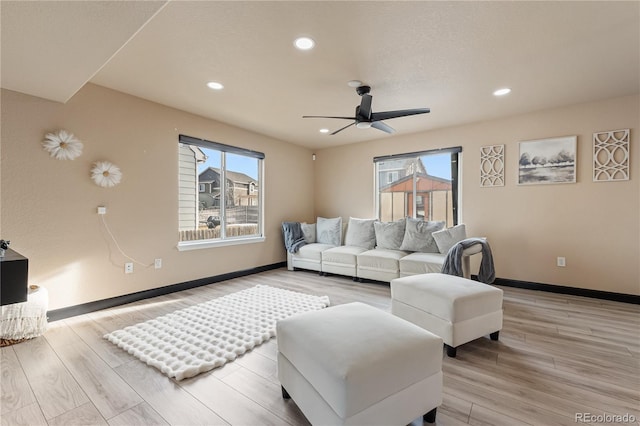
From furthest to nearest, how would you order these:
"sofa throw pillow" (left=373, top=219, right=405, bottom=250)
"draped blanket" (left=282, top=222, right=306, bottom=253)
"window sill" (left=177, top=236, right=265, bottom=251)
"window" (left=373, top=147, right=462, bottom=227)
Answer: "draped blanket" (left=282, top=222, right=306, bottom=253) → "window" (left=373, top=147, right=462, bottom=227) → "sofa throw pillow" (left=373, top=219, right=405, bottom=250) → "window sill" (left=177, top=236, right=265, bottom=251)

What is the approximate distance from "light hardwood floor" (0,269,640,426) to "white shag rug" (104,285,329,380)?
0.07 meters

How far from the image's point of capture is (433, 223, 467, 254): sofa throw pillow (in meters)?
3.99

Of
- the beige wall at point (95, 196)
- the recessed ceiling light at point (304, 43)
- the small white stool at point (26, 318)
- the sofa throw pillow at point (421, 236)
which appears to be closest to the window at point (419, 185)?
the sofa throw pillow at point (421, 236)

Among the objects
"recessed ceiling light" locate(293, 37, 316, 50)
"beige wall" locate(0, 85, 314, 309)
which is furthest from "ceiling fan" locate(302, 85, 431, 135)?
"beige wall" locate(0, 85, 314, 309)

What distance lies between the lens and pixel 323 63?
2588mm

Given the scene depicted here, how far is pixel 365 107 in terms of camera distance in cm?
301

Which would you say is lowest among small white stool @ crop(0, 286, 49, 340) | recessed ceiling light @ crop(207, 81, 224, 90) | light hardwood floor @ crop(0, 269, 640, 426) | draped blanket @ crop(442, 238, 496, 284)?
light hardwood floor @ crop(0, 269, 640, 426)

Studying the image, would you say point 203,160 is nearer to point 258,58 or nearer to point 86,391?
point 258,58

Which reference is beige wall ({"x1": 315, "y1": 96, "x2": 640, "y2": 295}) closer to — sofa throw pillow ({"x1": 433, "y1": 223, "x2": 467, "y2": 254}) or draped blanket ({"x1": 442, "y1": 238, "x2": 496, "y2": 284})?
sofa throw pillow ({"x1": 433, "y1": 223, "x2": 467, "y2": 254})

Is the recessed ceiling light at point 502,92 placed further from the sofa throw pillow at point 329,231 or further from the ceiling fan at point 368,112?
the sofa throw pillow at point 329,231

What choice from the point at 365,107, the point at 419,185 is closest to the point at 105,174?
the point at 365,107

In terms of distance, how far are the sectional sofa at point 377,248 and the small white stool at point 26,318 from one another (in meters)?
3.34

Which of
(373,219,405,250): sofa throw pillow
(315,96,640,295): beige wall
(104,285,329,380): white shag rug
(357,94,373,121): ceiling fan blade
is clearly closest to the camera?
(104,285,329,380): white shag rug

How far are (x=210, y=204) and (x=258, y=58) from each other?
2573mm
